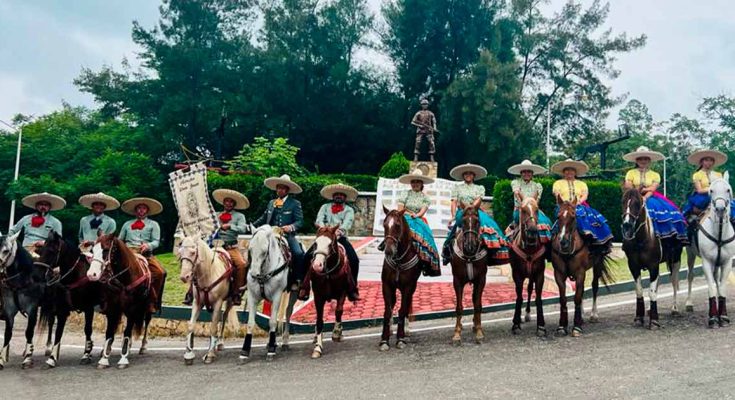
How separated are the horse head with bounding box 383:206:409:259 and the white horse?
4.53m

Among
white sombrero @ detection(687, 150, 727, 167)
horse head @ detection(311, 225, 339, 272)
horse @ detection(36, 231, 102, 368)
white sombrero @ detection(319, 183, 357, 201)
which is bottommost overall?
horse @ detection(36, 231, 102, 368)

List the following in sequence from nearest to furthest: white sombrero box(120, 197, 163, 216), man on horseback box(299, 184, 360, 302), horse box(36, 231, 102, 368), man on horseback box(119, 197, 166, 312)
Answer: horse box(36, 231, 102, 368) → man on horseback box(299, 184, 360, 302) → man on horseback box(119, 197, 166, 312) → white sombrero box(120, 197, 163, 216)

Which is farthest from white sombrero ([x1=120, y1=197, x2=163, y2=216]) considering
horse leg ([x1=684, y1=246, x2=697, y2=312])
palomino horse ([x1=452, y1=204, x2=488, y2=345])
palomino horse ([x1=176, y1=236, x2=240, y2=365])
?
horse leg ([x1=684, y1=246, x2=697, y2=312])

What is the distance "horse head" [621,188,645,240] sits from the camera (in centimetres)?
766

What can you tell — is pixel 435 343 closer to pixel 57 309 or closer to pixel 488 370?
pixel 488 370

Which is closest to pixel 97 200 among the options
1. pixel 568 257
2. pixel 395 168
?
pixel 568 257

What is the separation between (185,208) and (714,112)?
163 ft

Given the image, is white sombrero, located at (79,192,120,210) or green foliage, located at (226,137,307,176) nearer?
white sombrero, located at (79,192,120,210)

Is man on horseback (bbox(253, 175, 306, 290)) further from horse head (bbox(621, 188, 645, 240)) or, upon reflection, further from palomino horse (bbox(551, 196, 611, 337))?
horse head (bbox(621, 188, 645, 240))

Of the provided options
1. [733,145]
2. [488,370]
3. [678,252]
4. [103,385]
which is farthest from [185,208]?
[733,145]

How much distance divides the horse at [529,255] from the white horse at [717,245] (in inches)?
92.4

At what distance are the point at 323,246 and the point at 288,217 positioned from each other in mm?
1422

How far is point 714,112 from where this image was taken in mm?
47719

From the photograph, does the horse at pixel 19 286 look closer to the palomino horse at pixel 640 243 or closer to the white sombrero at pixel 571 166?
the white sombrero at pixel 571 166
